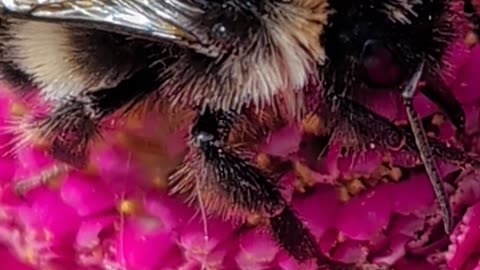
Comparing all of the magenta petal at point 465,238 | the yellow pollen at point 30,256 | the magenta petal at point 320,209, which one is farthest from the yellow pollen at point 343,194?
the yellow pollen at point 30,256

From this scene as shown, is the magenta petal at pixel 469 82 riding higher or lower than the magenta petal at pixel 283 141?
higher

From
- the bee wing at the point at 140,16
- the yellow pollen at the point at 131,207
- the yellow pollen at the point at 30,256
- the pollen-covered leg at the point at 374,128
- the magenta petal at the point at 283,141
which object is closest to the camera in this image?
the bee wing at the point at 140,16

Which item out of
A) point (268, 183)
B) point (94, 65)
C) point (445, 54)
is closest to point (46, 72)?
point (94, 65)

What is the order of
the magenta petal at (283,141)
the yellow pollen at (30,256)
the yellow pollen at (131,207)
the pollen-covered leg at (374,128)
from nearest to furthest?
the pollen-covered leg at (374,128), the magenta petal at (283,141), the yellow pollen at (131,207), the yellow pollen at (30,256)

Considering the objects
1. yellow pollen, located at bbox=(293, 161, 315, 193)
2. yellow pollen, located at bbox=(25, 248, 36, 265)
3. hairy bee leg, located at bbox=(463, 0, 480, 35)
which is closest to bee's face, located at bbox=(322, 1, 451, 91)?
hairy bee leg, located at bbox=(463, 0, 480, 35)

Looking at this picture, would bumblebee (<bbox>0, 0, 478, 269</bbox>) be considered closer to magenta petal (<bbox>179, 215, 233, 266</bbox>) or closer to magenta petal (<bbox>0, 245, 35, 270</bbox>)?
magenta petal (<bbox>179, 215, 233, 266</bbox>)

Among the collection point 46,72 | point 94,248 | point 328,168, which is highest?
point 46,72

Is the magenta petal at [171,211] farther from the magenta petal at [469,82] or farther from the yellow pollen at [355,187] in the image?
the magenta petal at [469,82]

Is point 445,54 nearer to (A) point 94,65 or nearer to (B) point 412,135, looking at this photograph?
(B) point 412,135

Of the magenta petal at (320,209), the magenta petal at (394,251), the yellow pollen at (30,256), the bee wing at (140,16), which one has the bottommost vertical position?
the yellow pollen at (30,256)
